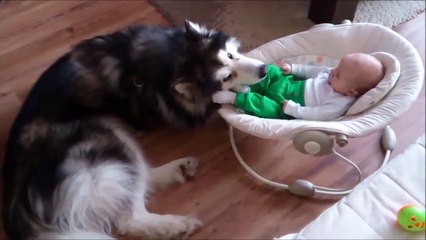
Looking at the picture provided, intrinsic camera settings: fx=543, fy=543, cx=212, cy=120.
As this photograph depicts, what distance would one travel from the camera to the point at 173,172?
1.92m

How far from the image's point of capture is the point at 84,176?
1644 millimetres

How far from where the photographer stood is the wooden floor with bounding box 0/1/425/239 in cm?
183

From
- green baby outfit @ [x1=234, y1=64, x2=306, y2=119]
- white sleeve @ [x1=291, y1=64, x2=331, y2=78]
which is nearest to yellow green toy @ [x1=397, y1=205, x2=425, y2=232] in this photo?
green baby outfit @ [x1=234, y1=64, x2=306, y2=119]

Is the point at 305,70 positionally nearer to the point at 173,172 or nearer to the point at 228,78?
the point at 228,78

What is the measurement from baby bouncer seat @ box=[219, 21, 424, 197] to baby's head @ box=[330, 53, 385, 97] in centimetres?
4

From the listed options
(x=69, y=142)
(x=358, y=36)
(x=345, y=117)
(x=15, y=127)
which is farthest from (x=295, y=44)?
(x=15, y=127)

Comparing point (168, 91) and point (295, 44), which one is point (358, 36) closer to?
point (295, 44)

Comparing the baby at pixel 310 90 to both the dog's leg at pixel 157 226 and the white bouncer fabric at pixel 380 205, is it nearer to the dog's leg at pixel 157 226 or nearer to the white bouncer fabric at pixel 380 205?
the dog's leg at pixel 157 226

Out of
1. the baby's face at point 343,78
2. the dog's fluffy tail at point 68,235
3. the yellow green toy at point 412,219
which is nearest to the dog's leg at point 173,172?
the dog's fluffy tail at point 68,235

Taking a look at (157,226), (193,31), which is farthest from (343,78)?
(157,226)

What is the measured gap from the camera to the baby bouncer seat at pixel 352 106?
167cm

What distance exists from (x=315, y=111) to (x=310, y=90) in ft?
0.34

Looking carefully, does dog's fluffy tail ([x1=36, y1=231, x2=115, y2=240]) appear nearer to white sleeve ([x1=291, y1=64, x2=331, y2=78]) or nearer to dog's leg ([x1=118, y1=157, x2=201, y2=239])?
dog's leg ([x1=118, y1=157, x2=201, y2=239])

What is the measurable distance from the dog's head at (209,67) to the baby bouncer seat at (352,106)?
0.11 m
